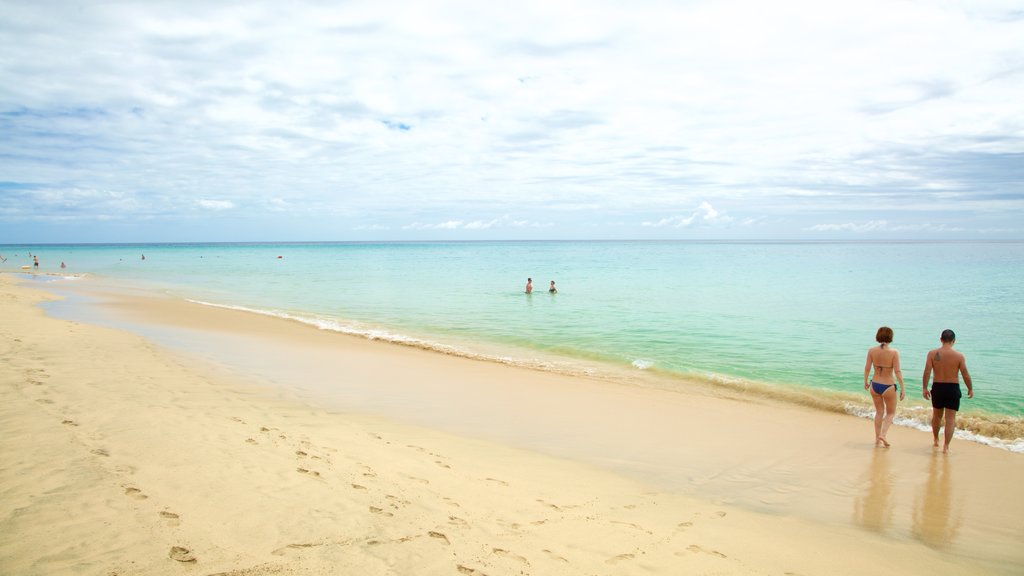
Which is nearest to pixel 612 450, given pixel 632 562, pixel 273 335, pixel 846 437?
pixel 632 562

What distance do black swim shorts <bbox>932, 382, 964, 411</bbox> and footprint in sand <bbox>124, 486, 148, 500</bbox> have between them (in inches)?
407

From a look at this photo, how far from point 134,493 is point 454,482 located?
300 cm

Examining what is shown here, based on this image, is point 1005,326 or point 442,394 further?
point 1005,326

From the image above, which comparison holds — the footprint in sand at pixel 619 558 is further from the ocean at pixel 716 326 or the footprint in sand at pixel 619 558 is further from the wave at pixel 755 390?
the ocean at pixel 716 326

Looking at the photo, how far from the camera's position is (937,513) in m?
6.41

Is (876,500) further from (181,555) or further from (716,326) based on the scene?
(716,326)

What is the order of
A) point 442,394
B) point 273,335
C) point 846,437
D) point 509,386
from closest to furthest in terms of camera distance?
1. point 846,437
2. point 442,394
3. point 509,386
4. point 273,335

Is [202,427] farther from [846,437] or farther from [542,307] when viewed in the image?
[542,307]

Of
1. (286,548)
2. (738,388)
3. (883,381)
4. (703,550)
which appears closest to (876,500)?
(883,381)

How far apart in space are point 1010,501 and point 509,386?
811 cm

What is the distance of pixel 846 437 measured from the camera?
9.32m

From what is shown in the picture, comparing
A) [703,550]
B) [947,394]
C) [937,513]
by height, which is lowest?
[937,513]

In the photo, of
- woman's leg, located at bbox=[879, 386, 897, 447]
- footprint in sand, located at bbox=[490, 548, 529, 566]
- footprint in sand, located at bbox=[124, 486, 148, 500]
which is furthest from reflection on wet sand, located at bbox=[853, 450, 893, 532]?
footprint in sand, located at bbox=[124, 486, 148, 500]

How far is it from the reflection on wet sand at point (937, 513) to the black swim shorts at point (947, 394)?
3.39ft
